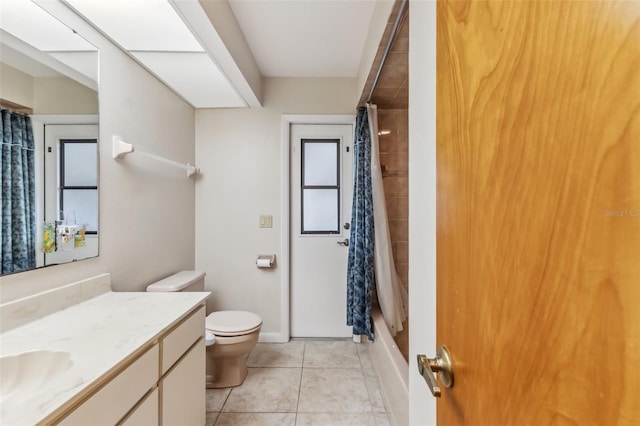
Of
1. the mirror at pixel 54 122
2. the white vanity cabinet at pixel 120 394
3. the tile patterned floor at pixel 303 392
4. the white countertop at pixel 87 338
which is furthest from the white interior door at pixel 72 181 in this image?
the tile patterned floor at pixel 303 392

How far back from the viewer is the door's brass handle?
0.56 metres

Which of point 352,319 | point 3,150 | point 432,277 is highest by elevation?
point 3,150

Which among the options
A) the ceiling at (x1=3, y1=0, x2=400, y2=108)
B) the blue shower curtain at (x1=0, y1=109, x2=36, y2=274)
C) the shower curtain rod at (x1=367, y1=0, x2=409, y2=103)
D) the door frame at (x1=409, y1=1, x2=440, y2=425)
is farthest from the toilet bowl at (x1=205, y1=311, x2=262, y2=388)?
the shower curtain rod at (x1=367, y1=0, x2=409, y2=103)

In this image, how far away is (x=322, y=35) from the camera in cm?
197

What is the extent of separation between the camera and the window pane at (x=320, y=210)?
2719 millimetres

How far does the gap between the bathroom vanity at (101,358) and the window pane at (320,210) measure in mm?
1445

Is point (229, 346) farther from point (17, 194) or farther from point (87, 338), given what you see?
point (17, 194)

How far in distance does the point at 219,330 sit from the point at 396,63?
2092 mm

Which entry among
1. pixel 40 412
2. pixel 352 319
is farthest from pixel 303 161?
pixel 40 412

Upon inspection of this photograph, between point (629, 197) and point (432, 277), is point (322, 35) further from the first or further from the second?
point (629, 197)

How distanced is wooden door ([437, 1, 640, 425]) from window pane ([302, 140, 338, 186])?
2.17 m

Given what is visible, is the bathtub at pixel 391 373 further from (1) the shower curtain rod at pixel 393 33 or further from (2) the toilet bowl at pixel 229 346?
(1) the shower curtain rod at pixel 393 33

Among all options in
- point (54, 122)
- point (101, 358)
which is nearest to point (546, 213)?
point (101, 358)

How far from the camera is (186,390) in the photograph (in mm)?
1263
